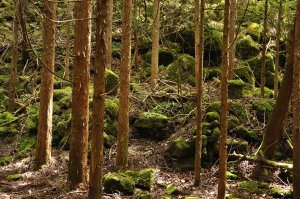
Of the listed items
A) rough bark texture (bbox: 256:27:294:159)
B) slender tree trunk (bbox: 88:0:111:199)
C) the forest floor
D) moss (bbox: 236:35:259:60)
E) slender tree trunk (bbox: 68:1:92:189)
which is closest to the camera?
slender tree trunk (bbox: 88:0:111:199)

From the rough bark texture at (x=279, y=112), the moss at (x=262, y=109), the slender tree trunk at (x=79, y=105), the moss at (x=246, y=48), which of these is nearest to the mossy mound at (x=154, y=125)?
the moss at (x=262, y=109)

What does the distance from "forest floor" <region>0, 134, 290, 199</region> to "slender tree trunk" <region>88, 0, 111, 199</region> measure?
2.32 m

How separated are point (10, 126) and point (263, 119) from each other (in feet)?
29.7

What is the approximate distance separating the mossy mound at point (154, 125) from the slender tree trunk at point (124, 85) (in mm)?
2758

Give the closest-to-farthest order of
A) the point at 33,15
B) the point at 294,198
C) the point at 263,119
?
the point at 294,198 → the point at 263,119 → the point at 33,15

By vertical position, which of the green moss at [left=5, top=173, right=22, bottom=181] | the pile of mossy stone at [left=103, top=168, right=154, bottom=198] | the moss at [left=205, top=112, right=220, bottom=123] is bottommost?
the green moss at [left=5, top=173, right=22, bottom=181]

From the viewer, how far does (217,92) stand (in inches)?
637

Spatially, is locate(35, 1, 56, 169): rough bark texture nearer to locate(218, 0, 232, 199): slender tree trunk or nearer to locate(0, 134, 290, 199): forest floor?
locate(0, 134, 290, 199): forest floor

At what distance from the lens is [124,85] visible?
10.7 m

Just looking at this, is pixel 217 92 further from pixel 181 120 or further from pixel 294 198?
pixel 294 198

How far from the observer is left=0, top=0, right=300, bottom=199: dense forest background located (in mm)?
8898

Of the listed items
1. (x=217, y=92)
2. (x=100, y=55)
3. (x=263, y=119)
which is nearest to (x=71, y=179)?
(x=100, y=55)

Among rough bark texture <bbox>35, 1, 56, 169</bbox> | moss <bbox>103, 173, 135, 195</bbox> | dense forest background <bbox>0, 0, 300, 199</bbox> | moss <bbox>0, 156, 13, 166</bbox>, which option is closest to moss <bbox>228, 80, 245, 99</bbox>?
dense forest background <bbox>0, 0, 300, 199</bbox>

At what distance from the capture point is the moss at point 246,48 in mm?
19531
